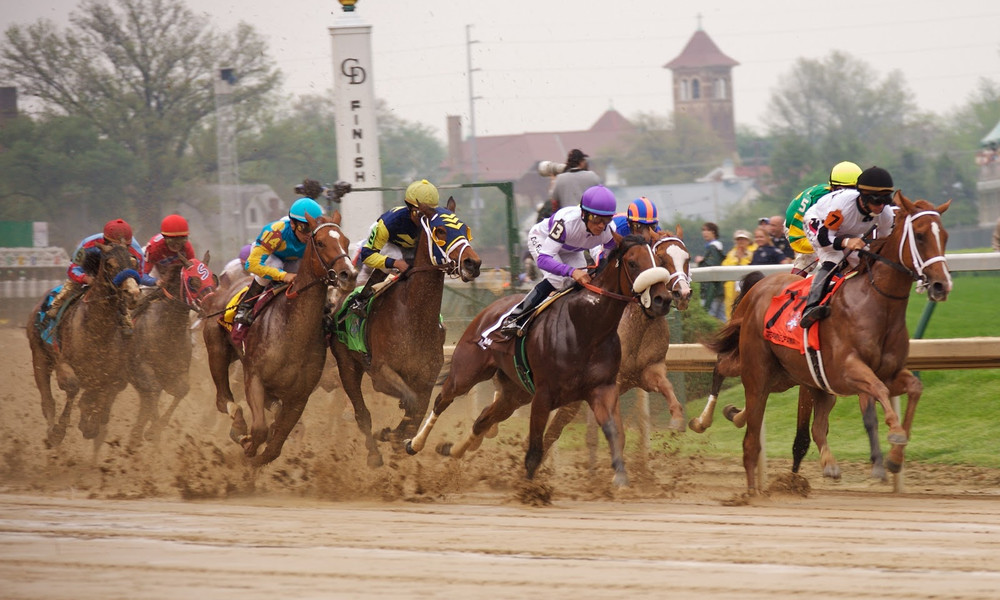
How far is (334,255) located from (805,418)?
3.54 meters

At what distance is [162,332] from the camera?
11.4m

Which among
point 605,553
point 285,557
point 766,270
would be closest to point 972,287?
point 766,270

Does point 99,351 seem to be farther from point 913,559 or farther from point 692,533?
point 913,559

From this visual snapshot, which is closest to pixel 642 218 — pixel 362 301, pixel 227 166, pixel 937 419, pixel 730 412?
pixel 730 412

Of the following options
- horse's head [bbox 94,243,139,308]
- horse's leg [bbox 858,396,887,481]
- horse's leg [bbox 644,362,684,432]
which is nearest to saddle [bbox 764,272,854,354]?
horse's leg [bbox 858,396,887,481]

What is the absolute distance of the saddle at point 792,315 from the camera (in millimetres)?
8219

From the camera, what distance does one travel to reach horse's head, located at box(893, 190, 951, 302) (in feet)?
24.0

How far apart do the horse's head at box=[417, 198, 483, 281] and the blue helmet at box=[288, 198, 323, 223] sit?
757 millimetres

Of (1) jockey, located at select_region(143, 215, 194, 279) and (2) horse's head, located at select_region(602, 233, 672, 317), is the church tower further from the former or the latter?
(2) horse's head, located at select_region(602, 233, 672, 317)

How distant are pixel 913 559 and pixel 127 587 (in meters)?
3.16

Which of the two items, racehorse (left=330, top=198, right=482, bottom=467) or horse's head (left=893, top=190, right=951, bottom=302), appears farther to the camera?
racehorse (left=330, top=198, right=482, bottom=467)

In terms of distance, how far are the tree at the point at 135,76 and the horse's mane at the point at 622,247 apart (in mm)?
29918

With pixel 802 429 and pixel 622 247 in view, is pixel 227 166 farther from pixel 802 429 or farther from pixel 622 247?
pixel 622 247

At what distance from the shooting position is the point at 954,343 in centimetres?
914
